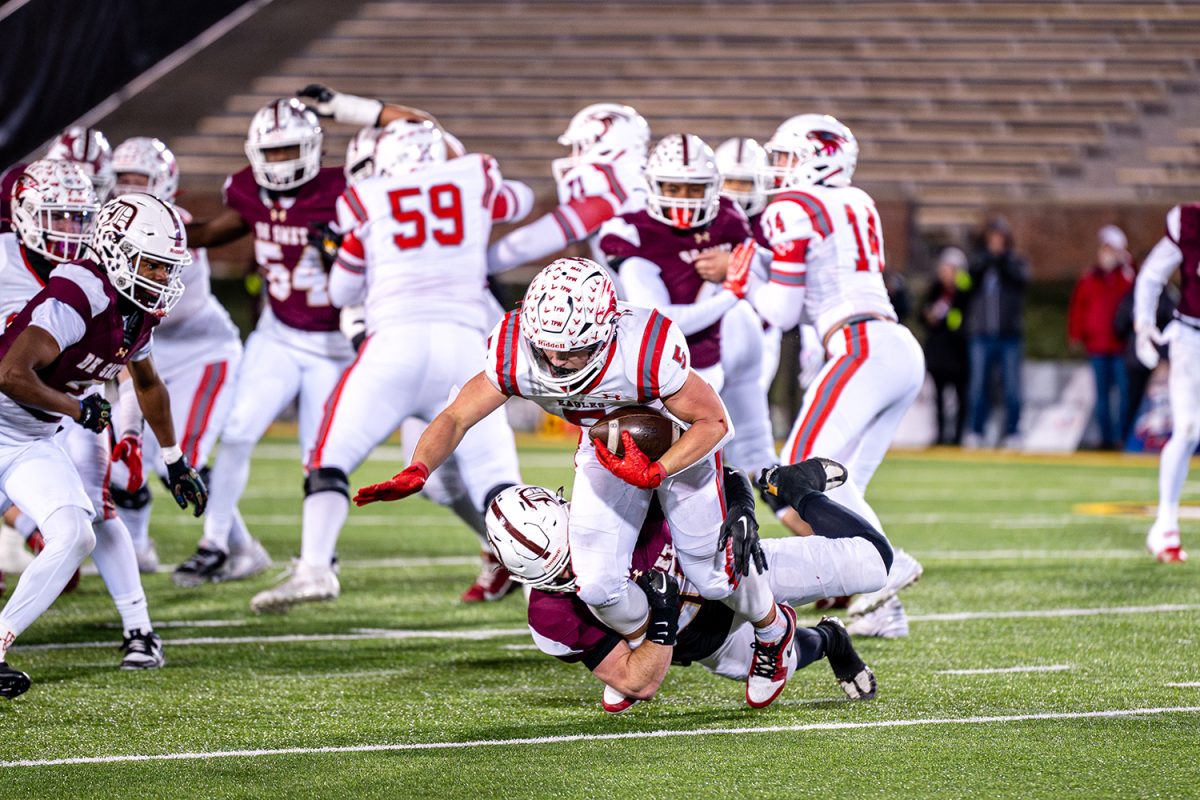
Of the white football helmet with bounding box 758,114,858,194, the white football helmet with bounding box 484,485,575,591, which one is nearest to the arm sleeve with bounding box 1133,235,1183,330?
the white football helmet with bounding box 758,114,858,194

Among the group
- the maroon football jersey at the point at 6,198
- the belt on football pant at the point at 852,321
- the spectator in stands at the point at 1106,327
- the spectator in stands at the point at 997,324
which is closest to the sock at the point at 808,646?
the belt on football pant at the point at 852,321

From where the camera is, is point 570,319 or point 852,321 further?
point 852,321

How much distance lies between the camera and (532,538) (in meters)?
4.30

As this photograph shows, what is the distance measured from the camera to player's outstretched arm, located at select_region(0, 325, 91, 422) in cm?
470

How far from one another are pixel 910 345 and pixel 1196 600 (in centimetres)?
167

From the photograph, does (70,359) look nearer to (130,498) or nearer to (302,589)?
(302,589)

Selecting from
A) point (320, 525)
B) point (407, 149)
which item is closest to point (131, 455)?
point (320, 525)

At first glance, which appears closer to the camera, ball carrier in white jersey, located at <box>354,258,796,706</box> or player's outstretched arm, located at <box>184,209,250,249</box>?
ball carrier in white jersey, located at <box>354,258,796,706</box>

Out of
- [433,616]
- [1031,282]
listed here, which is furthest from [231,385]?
[1031,282]

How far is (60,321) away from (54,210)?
2.69ft

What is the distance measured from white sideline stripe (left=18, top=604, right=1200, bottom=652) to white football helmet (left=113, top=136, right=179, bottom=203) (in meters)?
2.41

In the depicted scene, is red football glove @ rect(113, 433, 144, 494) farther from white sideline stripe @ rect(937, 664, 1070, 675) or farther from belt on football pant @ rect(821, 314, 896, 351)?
white sideline stripe @ rect(937, 664, 1070, 675)

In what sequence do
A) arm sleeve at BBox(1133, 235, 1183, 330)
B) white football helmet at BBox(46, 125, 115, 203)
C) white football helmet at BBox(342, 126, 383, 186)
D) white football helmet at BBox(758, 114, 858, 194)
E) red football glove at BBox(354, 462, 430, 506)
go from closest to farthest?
red football glove at BBox(354, 462, 430, 506)
white football helmet at BBox(758, 114, 858, 194)
white football helmet at BBox(342, 126, 383, 186)
white football helmet at BBox(46, 125, 115, 203)
arm sleeve at BBox(1133, 235, 1183, 330)

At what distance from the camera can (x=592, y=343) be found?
160 inches
